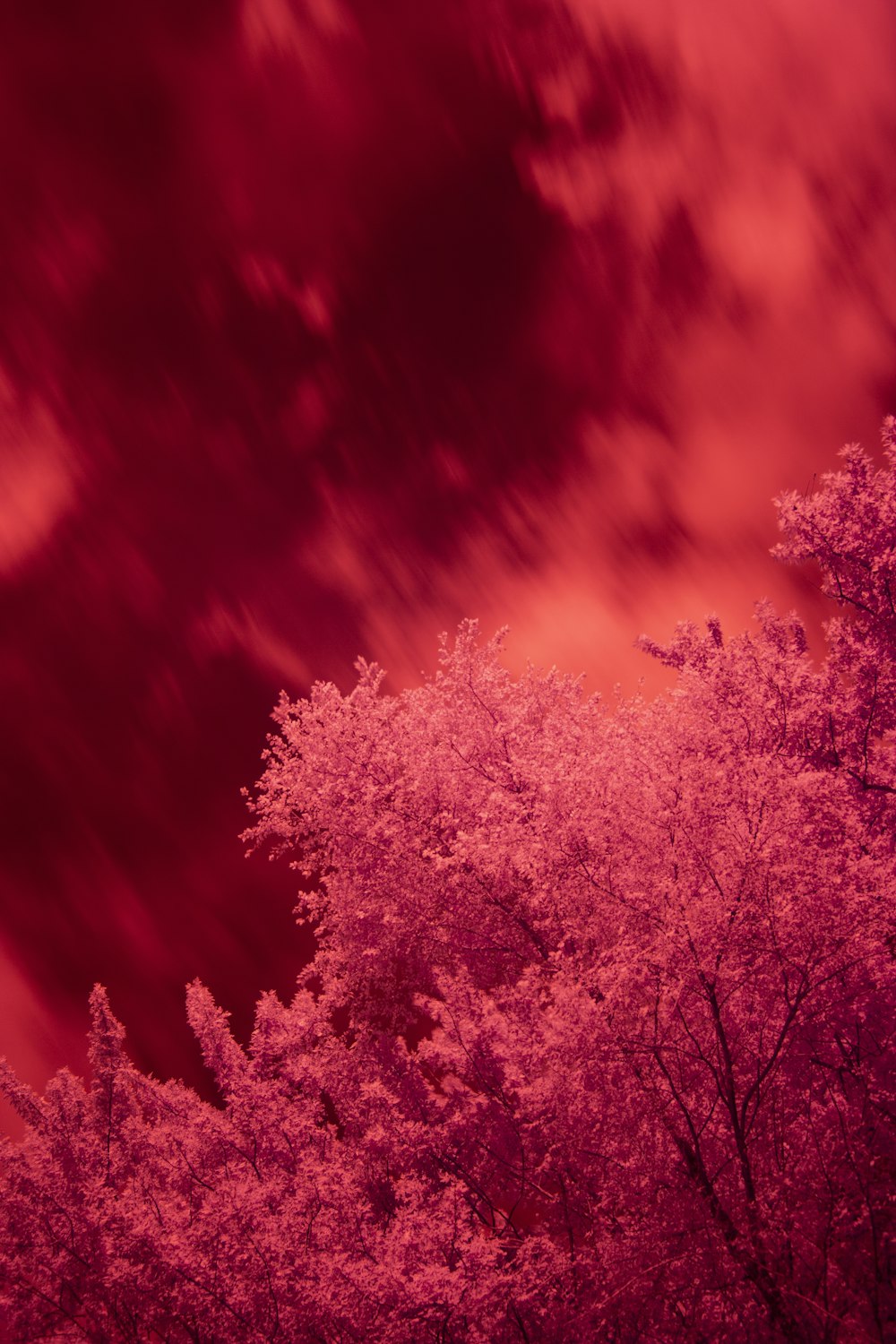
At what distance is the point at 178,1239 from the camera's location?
6.06 meters


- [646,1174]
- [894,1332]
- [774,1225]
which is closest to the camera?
[894,1332]

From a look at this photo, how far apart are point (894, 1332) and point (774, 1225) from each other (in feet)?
2.23

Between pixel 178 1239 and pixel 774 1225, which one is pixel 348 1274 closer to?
pixel 178 1239

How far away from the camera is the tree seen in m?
4.57

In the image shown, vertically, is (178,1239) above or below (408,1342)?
above

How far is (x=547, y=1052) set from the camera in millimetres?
5262

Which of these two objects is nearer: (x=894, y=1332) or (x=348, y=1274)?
(x=894, y=1332)

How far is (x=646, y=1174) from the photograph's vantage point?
4832mm

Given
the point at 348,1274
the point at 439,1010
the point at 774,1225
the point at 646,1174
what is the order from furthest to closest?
the point at 439,1010 < the point at 348,1274 < the point at 646,1174 < the point at 774,1225

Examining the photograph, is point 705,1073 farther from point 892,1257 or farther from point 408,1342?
point 408,1342

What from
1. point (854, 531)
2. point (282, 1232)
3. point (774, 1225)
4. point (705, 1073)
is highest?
point (854, 531)

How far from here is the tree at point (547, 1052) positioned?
15.0 ft

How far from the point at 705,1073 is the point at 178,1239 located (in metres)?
4.91

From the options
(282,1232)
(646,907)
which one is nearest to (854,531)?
(646,907)
